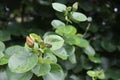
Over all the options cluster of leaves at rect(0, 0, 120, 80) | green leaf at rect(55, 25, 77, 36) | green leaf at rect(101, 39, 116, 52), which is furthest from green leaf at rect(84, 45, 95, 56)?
green leaf at rect(55, 25, 77, 36)

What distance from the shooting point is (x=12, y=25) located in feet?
4.79

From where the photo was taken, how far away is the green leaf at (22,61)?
94 cm

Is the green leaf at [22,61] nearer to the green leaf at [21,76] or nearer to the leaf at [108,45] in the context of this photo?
the green leaf at [21,76]

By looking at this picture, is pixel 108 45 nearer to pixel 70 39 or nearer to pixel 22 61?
Answer: pixel 70 39

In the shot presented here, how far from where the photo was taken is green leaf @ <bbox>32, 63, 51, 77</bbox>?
99cm

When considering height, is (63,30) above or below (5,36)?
above

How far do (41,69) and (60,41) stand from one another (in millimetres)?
106

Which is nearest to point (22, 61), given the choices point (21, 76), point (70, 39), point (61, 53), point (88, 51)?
point (21, 76)

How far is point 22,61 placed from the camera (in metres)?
0.96

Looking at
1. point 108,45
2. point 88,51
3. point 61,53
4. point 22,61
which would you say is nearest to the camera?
point 22,61

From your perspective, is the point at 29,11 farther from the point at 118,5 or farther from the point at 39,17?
the point at 118,5

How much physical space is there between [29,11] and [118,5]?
18.0 inches

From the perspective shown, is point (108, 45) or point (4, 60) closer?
point (4, 60)

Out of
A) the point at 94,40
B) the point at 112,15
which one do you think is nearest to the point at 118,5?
the point at 112,15
